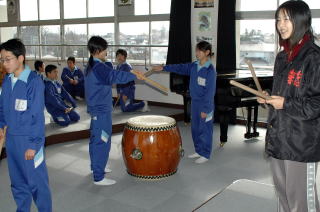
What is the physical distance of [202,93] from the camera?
3.81m

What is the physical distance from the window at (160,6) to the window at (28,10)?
3.69m

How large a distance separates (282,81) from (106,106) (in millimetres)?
1788

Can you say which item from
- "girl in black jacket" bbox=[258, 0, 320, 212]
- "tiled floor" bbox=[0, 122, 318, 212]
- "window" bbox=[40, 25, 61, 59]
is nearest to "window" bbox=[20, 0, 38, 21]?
"window" bbox=[40, 25, 61, 59]

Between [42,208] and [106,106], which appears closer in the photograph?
[42,208]

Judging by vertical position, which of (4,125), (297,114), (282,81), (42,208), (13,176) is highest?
(282,81)

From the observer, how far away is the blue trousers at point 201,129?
3.88 meters

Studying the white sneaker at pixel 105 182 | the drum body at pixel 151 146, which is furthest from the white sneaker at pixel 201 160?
the white sneaker at pixel 105 182

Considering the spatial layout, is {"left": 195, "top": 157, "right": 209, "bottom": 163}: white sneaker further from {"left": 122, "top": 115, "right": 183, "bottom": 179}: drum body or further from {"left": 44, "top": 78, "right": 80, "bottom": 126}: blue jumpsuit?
{"left": 44, "top": 78, "right": 80, "bottom": 126}: blue jumpsuit

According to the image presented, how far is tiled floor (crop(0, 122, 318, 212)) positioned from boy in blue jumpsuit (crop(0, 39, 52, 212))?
23.5 inches

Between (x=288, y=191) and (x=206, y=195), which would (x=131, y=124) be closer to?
(x=206, y=195)

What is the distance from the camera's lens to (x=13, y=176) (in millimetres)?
2291

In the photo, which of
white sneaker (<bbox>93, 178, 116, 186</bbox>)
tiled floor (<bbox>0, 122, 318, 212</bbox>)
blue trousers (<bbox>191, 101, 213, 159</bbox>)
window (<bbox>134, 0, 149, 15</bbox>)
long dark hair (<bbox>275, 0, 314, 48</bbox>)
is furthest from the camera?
window (<bbox>134, 0, 149, 15</bbox>)

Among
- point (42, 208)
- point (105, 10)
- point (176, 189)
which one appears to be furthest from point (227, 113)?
point (105, 10)

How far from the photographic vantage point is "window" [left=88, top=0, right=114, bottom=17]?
25.9 ft
